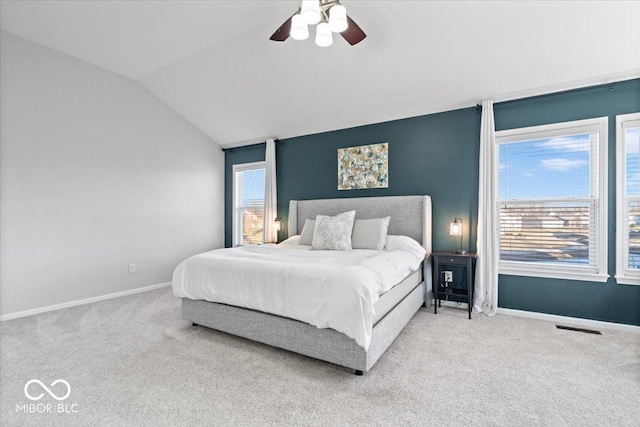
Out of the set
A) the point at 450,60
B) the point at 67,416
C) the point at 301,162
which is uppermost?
the point at 450,60

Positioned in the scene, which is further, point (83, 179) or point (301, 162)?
point (301, 162)

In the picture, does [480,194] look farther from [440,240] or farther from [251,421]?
[251,421]

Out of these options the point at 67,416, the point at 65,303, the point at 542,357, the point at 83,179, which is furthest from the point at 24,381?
the point at 542,357

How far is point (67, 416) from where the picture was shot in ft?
5.74

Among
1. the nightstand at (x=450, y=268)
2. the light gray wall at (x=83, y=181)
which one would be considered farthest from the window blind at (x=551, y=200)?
the light gray wall at (x=83, y=181)

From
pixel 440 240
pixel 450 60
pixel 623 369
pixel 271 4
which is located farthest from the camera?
pixel 440 240

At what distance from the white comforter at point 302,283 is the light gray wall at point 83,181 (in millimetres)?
1975

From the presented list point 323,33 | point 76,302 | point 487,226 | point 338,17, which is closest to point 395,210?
point 487,226

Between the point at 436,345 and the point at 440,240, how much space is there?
1.61 metres

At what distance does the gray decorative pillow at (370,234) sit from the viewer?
3666mm

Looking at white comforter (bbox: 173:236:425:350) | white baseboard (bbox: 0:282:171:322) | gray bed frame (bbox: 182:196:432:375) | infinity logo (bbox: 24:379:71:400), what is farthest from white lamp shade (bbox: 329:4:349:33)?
white baseboard (bbox: 0:282:171:322)

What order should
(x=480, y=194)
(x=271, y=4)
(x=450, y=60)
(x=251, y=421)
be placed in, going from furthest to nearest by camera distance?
(x=480, y=194) < (x=450, y=60) < (x=271, y=4) < (x=251, y=421)

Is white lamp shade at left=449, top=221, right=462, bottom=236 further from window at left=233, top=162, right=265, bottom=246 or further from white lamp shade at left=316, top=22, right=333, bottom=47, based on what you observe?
window at left=233, top=162, right=265, bottom=246

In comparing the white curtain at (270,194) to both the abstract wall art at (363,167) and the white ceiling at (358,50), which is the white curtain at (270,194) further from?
the abstract wall art at (363,167)
